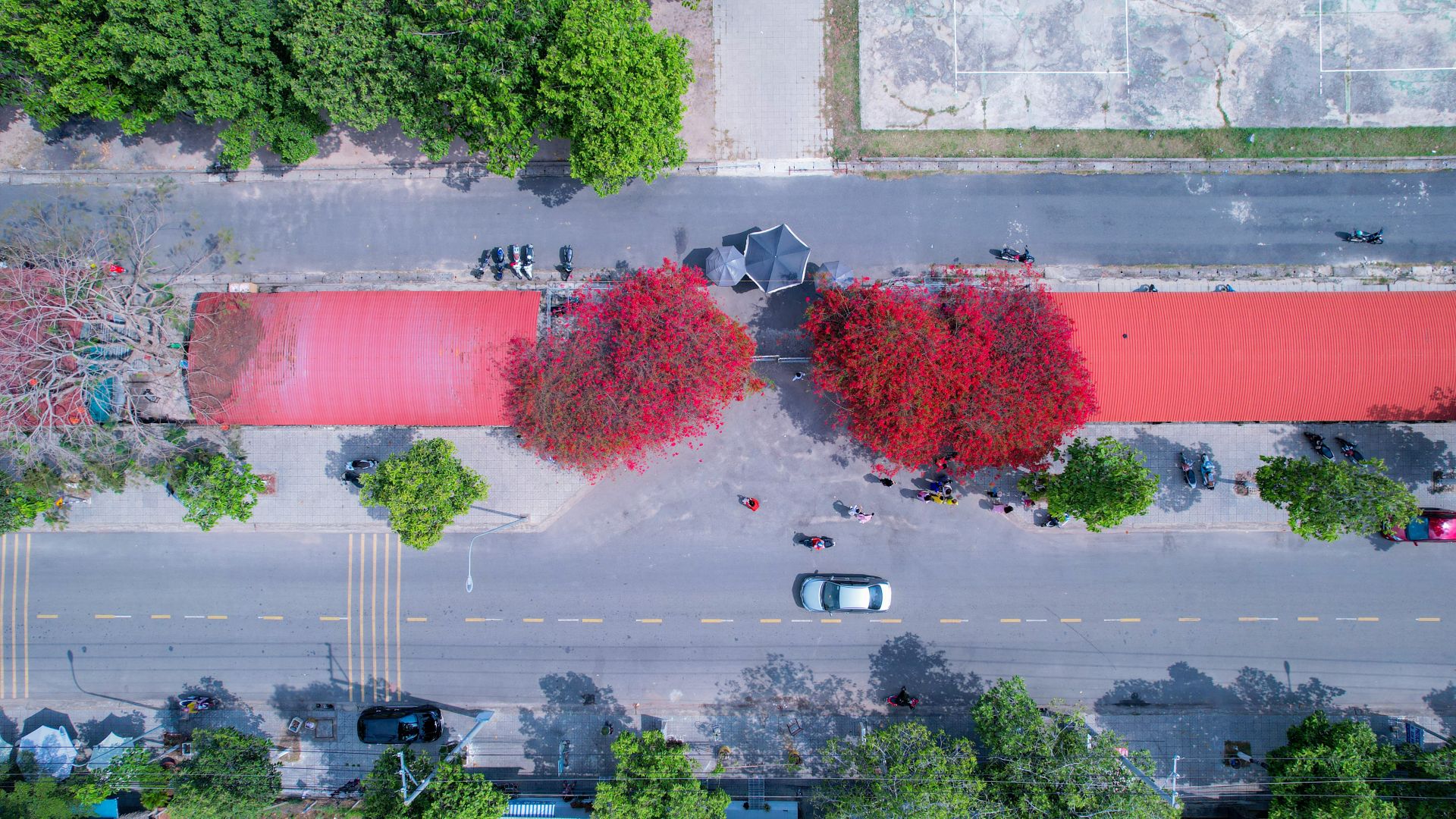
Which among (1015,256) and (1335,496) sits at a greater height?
(1015,256)

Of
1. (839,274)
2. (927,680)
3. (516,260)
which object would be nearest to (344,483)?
(516,260)

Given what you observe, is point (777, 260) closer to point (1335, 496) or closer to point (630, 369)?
point (630, 369)

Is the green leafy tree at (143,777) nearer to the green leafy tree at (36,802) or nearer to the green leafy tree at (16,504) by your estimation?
the green leafy tree at (36,802)

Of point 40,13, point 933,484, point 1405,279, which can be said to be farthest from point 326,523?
point 1405,279

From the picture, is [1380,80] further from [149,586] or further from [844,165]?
[149,586]

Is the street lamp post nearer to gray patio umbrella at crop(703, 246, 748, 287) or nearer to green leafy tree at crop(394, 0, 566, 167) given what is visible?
gray patio umbrella at crop(703, 246, 748, 287)
